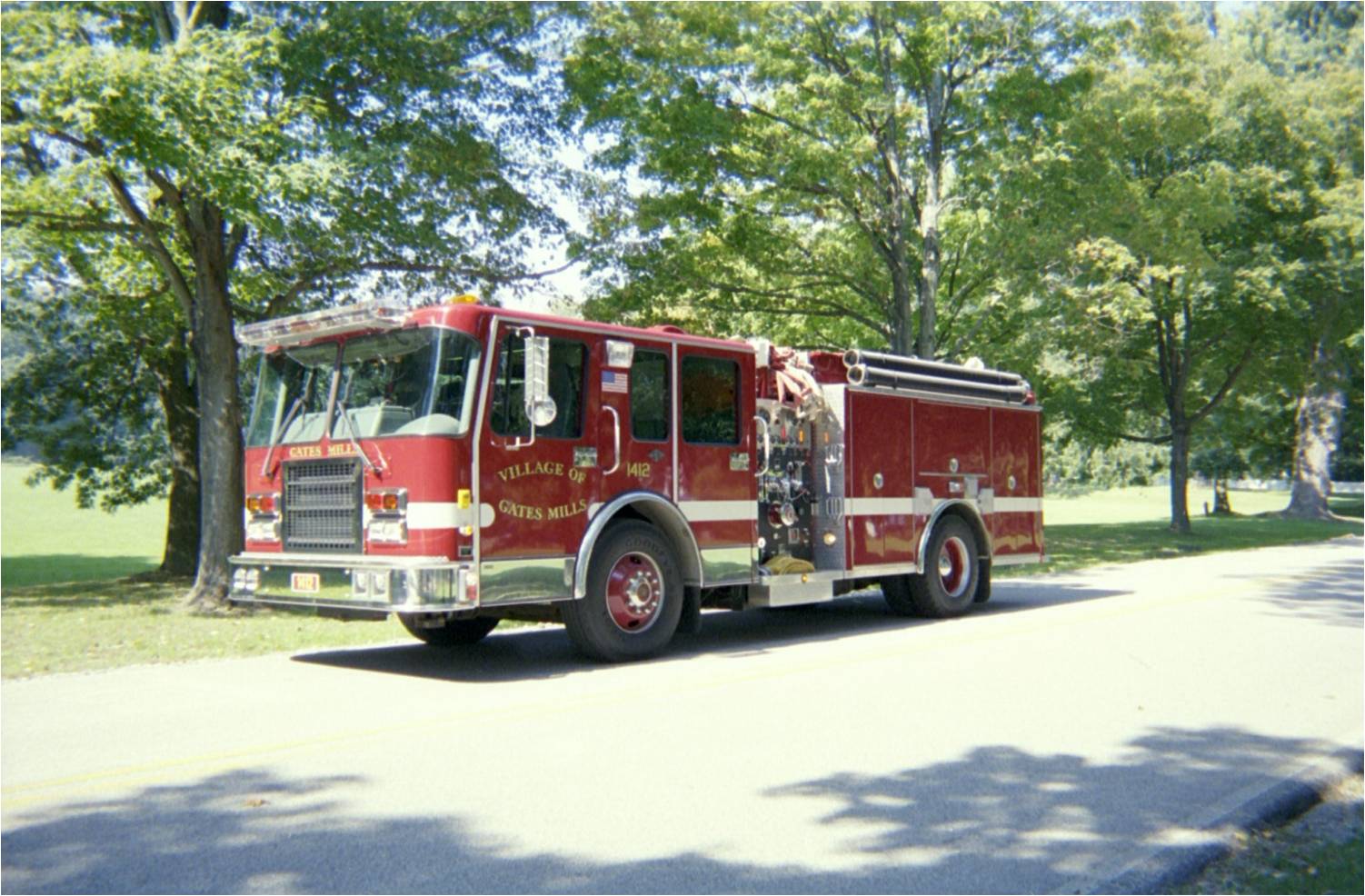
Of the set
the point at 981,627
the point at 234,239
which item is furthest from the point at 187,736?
the point at 234,239

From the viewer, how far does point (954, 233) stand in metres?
24.2

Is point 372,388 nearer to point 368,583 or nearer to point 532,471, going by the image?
point 532,471

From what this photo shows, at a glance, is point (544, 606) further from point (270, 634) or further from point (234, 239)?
point (234, 239)

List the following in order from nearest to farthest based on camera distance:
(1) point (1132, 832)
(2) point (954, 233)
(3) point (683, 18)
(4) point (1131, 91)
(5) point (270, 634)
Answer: (1) point (1132, 832)
(5) point (270, 634)
(3) point (683, 18)
(4) point (1131, 91)
(2) point (954, 233)

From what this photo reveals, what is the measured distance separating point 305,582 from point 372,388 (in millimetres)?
1543

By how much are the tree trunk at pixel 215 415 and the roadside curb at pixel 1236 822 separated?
11711 mm

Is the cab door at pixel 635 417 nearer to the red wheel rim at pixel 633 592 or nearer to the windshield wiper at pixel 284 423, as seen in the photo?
the red wheel rim at pixel 633 592

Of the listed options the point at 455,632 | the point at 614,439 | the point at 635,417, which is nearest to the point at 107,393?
the point at 455,632

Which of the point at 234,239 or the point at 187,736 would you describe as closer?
the point at 187,736

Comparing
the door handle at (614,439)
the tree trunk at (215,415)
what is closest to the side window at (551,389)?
the door handle at (614,439)

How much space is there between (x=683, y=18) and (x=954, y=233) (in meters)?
7.87

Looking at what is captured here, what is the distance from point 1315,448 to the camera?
42.7 meters

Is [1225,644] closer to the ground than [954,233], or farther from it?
closer to the ground

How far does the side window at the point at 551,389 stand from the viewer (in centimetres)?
893
